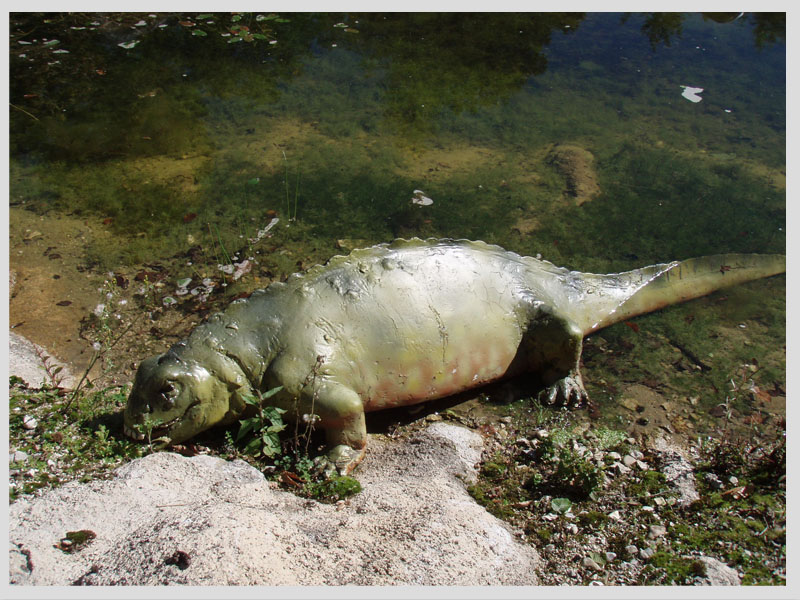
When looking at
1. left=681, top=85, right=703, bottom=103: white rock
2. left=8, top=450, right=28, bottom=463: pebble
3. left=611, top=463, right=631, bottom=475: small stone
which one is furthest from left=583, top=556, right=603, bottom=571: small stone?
left=681, top=85, right=703, bottom=103: white rock

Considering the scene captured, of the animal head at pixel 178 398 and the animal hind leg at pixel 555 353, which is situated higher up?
the animal head at pixel 178 398

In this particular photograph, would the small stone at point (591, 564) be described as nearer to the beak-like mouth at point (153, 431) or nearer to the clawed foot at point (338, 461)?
the clawed foot at point (338, 461)

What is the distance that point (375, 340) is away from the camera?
504cm

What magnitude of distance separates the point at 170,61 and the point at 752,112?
348 inches

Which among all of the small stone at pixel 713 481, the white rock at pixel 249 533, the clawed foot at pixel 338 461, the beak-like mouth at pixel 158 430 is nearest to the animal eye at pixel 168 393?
the beak-like mouth at pixel 158 430

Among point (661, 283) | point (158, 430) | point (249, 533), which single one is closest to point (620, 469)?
point (661, 283)

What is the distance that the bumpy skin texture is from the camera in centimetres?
473

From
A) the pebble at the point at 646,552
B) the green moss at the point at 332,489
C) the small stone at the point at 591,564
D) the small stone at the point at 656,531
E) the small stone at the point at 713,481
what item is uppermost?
the green moss at the point at 332,489

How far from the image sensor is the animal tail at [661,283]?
6121mm

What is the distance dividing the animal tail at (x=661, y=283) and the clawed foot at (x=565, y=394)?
685 millimetres

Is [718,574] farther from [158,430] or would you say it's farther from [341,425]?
[158,430]

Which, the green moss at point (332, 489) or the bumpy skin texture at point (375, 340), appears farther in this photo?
the bumpy skin texture at point (375, 340)

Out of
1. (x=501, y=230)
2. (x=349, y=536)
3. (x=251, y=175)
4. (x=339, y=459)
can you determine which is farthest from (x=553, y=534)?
(x=251, y=175)

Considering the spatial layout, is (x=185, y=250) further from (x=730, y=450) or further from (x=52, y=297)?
(x=730, y=450)
